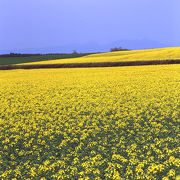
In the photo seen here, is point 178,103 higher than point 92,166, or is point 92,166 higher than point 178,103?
point 178,103

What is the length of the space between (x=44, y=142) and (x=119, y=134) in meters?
3.17

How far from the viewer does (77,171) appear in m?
6.17

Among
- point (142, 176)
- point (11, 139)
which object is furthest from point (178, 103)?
point (11, 139)

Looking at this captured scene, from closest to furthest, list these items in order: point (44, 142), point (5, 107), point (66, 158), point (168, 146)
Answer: point (66, 158) < point (168, 146) < point (44, 142) < point (5, 107)

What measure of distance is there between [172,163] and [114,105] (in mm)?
6505

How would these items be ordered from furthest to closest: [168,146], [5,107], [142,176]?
1. [5,107]
2. [168,146]
3. [142,176]

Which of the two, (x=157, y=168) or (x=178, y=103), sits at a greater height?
(x=178, y=103)

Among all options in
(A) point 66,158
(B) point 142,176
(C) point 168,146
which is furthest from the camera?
(C) point 168,146

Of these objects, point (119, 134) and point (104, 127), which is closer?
point (119, 134)

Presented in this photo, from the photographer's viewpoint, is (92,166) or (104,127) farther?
(104,127)

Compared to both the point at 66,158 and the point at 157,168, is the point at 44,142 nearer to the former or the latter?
the point at 66,158

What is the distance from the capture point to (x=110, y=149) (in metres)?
7.45

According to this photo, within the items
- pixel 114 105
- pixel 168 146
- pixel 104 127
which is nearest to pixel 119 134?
pixel 104 127

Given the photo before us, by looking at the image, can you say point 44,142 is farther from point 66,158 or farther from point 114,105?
point 114,105
